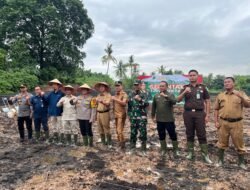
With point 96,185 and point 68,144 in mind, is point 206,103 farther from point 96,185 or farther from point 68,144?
point 68,144

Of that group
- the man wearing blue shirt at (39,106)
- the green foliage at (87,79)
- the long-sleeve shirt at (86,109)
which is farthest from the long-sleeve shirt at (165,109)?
the green foliage at (87,79)

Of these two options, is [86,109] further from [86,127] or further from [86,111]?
[86,127]

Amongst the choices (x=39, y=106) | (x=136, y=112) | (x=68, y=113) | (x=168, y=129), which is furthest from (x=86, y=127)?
(x=168, y=129)

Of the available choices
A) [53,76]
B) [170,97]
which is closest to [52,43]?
[53,76]

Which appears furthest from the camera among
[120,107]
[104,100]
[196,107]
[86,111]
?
[86,111]

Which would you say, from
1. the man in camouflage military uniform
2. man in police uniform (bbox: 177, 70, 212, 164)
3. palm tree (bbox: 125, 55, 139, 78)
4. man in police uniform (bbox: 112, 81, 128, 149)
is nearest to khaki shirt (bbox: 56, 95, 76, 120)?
man in police uniform (bbox: 112, 81, 128, 149)

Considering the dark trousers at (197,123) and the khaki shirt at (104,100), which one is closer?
the dark trousers at (197,123)

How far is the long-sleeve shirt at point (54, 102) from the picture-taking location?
25.3ft

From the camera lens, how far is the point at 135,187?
15.4 feet

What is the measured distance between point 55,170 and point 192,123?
9.17 ft

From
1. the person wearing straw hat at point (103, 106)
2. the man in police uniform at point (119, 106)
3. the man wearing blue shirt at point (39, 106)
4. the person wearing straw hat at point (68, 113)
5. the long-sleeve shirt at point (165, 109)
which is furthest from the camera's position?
the man wearing blue shirt at point (39, 106)

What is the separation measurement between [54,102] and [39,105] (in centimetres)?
48

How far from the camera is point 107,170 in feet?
18.3

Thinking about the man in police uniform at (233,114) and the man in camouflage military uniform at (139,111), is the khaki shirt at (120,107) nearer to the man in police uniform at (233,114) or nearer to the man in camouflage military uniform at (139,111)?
the man in camouflage military uniform at (139,111)
